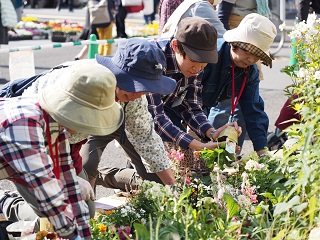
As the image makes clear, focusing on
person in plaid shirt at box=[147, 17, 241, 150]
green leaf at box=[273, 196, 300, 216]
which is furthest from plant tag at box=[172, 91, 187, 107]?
green leaf at box=[273, 196, 300, 216]

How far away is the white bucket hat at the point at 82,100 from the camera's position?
3.22m

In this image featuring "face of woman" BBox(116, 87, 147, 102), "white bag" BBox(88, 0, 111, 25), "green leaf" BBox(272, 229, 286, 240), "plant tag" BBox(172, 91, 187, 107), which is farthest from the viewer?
"white bag" BBox(88, 0, 111, 25)

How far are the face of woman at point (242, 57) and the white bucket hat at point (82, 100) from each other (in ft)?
6.09

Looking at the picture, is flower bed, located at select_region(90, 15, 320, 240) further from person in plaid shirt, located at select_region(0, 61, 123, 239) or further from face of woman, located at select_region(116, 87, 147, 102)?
face of woman, located at select_region(116, 87, 147, 102)

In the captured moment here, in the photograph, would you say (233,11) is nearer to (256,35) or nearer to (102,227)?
(256,35)

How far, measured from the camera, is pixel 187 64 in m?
4.68

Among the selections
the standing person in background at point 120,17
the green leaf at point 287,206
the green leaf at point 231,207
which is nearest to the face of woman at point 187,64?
the green leaf at point 231,207

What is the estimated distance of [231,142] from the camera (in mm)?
4488

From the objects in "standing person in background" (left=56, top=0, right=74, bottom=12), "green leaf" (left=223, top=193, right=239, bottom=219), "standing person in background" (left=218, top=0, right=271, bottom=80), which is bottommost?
"standing person in background" (left=56, top=0, right=74, bottom=12)

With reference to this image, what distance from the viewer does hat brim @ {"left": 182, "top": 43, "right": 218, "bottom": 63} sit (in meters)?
4.53

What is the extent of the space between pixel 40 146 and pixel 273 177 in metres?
1.34

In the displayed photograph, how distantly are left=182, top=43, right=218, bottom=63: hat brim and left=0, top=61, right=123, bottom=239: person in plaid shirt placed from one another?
47.9 inches

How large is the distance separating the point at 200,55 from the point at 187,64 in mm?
164

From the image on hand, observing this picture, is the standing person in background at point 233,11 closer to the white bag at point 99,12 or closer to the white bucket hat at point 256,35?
the white bucket hat at point 256,35
